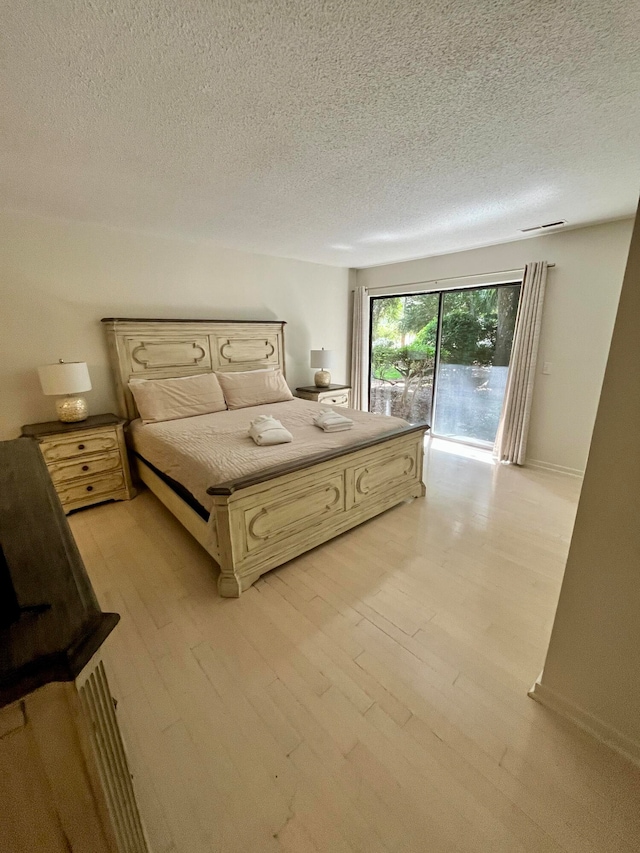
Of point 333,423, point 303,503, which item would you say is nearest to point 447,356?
point 333,423

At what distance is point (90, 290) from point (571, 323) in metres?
4.39

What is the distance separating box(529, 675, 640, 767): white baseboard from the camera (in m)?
1.18

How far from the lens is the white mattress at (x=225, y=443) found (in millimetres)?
2012

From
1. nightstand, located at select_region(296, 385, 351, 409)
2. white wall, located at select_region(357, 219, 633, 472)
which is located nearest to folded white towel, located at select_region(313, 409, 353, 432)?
nightstand, located at select_region(296, 385, 351, 409)

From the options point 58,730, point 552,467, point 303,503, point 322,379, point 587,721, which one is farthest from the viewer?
point 322,379

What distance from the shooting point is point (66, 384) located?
2.64 metres

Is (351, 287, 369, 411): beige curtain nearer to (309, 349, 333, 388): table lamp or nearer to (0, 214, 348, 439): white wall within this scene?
(309, 349, 333, 388): table lamp

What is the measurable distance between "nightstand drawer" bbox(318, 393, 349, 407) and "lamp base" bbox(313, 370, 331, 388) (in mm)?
190

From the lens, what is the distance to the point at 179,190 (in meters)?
2.19

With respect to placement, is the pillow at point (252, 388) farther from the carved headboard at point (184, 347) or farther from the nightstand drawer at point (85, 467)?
the nightstand drawer at point (85, 467)

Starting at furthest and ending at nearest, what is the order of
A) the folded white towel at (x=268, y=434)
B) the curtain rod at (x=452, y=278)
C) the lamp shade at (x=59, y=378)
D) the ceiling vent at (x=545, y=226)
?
the curtain rod at (x=452, y=278) → the ceiling vent at (x=545, y=226) → the lamp shade at (x=59, y=378) → the folded white towel at (x=268, y=434)

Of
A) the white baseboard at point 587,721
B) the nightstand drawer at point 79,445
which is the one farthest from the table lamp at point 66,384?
the white baseboard at point 587,721

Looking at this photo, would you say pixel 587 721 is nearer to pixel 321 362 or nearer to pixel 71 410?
pixel 71 410

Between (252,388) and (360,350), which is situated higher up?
(360,350)
